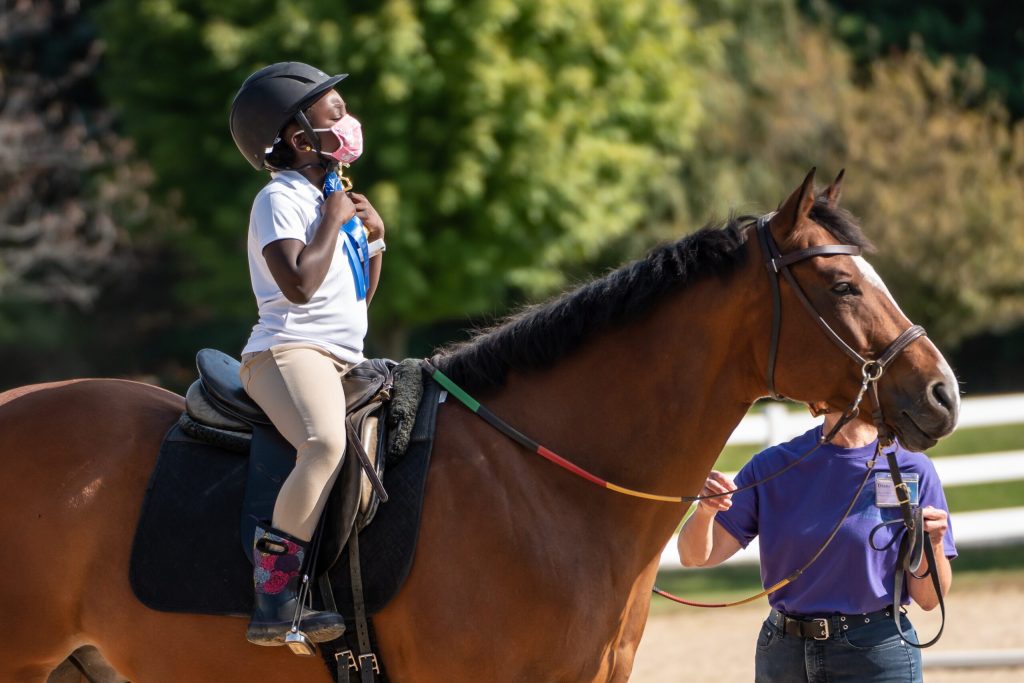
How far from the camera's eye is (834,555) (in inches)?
163

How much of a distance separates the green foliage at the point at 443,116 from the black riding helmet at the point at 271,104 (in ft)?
38.5

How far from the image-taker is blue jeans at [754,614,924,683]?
406 centimetres

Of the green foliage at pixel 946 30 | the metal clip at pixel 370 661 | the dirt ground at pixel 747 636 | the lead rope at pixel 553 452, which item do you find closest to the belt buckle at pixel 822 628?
the lead rope at pixel 553 452

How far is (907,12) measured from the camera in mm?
31359

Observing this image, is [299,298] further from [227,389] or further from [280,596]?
[280,596]

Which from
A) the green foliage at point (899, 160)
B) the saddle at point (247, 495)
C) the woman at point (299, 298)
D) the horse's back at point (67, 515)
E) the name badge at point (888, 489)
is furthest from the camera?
the green foliage at point (899, 160)

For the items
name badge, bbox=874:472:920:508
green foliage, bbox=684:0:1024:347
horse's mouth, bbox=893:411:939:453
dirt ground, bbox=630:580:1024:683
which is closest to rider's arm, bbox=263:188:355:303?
horse's mouth, bbox=893:411:939:453

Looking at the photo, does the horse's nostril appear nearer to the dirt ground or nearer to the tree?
the dirt ground

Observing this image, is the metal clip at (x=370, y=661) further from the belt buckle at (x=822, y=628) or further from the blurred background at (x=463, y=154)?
the blurred background at (x=463, y=154)

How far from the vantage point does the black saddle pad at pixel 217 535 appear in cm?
357

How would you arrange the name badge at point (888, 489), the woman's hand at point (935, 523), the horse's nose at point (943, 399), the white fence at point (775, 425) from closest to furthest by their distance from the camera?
the horse's nose at point (943, 399) < the woman's hand at point (935, 523) < the name badge at point (888, 489) < the white fence at point (775, 425)

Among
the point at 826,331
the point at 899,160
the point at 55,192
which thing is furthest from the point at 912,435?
the point at 899,160

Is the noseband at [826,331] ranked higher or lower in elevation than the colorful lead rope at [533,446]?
higher

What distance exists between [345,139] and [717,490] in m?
1.75
